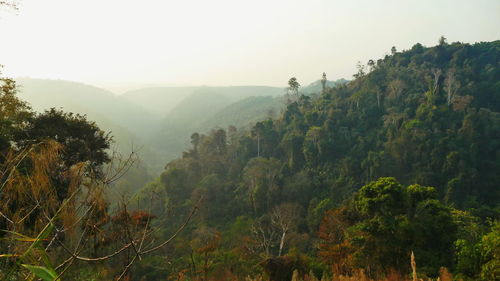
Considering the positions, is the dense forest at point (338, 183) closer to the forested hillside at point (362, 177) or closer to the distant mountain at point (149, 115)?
the forested hillside at point (362, 177)

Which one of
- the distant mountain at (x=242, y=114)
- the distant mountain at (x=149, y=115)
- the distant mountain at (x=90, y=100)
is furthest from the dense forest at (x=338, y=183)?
the distant mountain at (x=90, y=100)

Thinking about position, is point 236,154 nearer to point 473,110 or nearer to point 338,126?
point 338,126

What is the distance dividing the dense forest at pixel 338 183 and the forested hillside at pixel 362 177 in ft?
0.42

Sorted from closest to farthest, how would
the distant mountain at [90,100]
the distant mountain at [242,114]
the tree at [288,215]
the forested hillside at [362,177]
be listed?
the forested hillside at [362,177] → the tree at [288,215] → the distant mountain at [242,114] → the distant mountain at [90,100]

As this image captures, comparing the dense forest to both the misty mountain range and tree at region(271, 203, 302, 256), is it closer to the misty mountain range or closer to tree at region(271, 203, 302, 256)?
tree at region(271, 203, 302, 256)

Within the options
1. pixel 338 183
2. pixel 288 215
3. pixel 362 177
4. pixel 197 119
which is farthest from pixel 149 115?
pixel 288 215

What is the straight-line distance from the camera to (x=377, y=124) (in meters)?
45.0

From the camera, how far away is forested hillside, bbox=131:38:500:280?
14281mm

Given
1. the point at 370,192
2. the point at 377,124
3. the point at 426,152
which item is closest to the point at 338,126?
the point at 377,124

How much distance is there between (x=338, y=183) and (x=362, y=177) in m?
3.11

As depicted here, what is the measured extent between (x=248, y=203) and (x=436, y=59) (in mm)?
43548

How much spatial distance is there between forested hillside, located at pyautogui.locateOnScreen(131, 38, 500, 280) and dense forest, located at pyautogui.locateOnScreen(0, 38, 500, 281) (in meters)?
0.13

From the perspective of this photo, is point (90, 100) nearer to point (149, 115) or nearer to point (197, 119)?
point (149, 115)

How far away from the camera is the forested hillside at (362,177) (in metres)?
14.3
